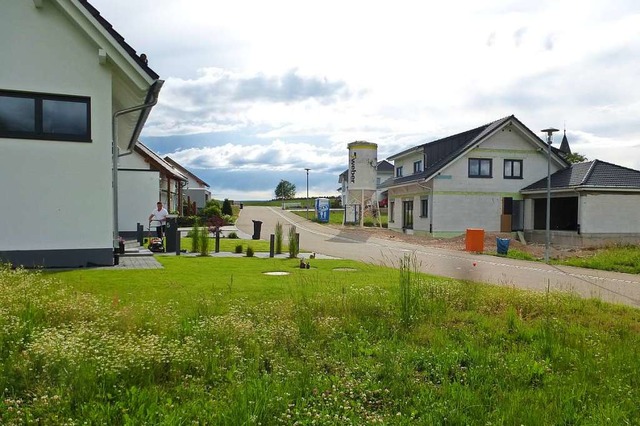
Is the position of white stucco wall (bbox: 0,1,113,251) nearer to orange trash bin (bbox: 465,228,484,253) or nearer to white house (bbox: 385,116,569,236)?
orange trash bin (bbox: 465,228,484,253)

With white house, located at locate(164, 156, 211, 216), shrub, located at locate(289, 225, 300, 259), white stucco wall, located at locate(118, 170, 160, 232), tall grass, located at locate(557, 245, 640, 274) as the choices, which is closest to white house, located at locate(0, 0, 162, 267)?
shrub, located at locate(289, 225, 300, 259)

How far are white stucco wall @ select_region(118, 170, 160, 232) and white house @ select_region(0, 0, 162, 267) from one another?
1331cm

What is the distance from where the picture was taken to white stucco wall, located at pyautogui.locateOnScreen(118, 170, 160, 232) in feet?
81.8

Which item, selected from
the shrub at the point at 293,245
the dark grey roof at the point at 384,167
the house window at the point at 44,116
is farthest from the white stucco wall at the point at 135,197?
the dark grey roof at the point at 384,167

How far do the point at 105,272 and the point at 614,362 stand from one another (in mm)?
10015

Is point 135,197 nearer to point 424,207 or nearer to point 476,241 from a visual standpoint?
point 476,241

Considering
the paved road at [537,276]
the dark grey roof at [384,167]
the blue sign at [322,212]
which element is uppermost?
Answer: the dark grey roof at [384,167]

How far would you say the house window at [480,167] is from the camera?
32.6 meters

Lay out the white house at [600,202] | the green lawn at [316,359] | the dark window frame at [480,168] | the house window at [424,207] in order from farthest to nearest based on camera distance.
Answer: the house window at [424,207] < the dark window frame at [480,168] < the white house at [600,202] < the green lawn at [316,359]

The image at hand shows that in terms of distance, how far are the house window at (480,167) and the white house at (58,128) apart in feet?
Result: 82.3

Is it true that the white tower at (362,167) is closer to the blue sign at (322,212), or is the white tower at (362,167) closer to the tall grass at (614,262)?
the blue sign at (322,212)

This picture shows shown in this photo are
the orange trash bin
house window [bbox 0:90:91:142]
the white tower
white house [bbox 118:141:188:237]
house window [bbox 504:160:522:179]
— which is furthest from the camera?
the white tower

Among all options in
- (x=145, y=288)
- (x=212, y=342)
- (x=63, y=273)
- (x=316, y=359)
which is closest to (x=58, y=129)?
(x=63, y=273)

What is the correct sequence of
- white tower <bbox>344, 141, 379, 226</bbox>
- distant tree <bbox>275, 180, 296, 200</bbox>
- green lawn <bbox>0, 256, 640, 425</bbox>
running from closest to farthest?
green lawn <bbox>0, 256, 640, 425</bbox> < white tower <bbox>344, 141, 379, 226</bbox> < distant tree <bbox>275, 180, 296, 200</bbox>
